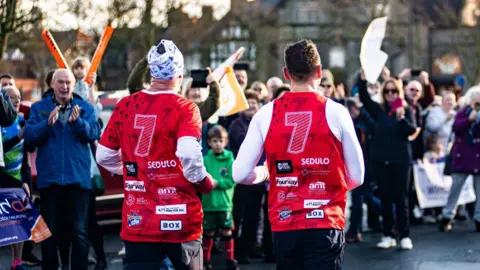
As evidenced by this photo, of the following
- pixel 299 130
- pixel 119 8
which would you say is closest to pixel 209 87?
pixel 299 130

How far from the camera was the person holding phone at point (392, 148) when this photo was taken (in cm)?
1223

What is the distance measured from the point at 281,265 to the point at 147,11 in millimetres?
32371

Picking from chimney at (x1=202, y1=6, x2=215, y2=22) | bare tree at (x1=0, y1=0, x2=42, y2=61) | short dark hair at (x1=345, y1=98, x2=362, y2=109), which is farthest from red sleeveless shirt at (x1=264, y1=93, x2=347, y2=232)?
chimney at (x1=202, y1=6, x2=215, y2=22)

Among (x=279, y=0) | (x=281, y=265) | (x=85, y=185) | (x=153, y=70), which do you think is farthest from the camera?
(x=279, y=0)

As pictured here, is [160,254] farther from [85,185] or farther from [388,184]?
[388,184]

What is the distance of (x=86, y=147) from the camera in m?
9.33

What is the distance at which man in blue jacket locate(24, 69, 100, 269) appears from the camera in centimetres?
903

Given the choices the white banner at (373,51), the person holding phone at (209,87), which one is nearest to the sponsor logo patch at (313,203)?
the person holding phone at (209,87)

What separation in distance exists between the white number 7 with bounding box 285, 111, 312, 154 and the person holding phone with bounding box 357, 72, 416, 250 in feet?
20.1

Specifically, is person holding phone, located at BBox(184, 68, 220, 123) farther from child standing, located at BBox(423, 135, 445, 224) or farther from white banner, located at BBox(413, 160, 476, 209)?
child standing, located at BBox(423, 135, 445, 224)

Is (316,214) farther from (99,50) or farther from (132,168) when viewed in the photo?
(99,50)

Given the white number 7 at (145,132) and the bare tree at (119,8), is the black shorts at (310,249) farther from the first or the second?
the bare tree at (119,8)

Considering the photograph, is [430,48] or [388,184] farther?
[430,48]

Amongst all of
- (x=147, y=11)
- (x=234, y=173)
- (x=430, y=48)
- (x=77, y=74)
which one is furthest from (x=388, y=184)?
(x=430, y=48)
